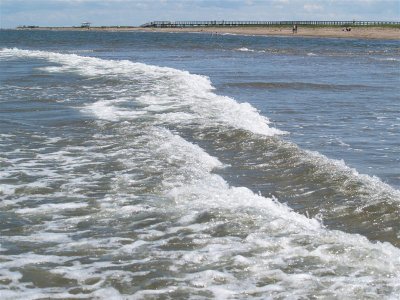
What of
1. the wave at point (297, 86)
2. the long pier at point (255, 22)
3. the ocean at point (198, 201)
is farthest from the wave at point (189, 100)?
the long pier at point (255, 22)

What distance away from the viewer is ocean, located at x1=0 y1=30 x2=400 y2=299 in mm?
5246

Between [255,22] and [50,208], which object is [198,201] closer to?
[50,208]

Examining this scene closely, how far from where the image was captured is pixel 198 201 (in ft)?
24.1

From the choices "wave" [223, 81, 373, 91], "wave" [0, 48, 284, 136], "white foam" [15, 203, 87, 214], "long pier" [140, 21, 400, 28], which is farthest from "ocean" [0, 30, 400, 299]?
"long pier" [140, 21, 400, 28]

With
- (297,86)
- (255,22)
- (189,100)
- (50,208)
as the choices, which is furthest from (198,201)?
(255,22)

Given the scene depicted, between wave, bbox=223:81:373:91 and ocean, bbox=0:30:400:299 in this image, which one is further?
wave, bbox=223:81:373:91

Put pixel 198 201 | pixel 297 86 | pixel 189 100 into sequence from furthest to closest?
pixel 297 86
pixel 189 100
pixel 198 201

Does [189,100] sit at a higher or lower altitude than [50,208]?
higher

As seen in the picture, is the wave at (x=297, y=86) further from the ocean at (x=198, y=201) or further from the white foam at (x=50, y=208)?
the white foam at (x=50, y=208)

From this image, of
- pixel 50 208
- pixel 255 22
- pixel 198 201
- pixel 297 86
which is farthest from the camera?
pixel 255 22

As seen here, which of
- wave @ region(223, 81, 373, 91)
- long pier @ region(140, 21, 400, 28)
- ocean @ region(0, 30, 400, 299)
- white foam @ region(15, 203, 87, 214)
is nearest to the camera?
ocean @ region(0, 30, 400, 299)

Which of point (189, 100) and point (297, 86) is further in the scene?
point (297, 86)

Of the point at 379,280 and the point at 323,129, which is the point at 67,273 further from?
the point at 323,129

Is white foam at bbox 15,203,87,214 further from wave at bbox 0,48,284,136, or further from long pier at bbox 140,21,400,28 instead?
long pier at bbox 140,21,400,28
